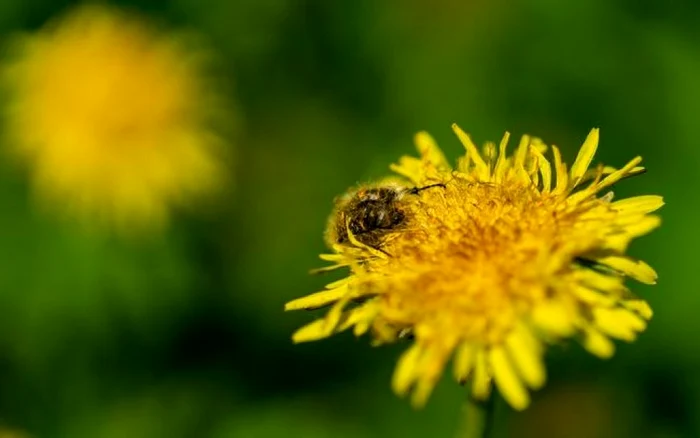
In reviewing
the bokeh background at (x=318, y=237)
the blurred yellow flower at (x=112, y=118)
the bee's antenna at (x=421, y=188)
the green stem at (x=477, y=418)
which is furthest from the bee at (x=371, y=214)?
the blurred yellow flower at (x=112, y=118)

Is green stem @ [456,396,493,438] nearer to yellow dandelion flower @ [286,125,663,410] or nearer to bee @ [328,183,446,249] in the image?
yellow dandelion flower @ [286,125,663,410]

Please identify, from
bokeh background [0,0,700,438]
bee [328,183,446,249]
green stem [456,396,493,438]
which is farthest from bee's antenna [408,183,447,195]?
bokeh background [0,0,700,438]

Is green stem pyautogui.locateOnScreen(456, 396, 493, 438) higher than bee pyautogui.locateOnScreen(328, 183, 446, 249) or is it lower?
lower

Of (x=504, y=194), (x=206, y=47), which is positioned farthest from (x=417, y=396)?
(x=206, y=47)

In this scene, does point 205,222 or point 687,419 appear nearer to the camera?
point 687,419

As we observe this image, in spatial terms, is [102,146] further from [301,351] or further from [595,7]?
[595,7]
